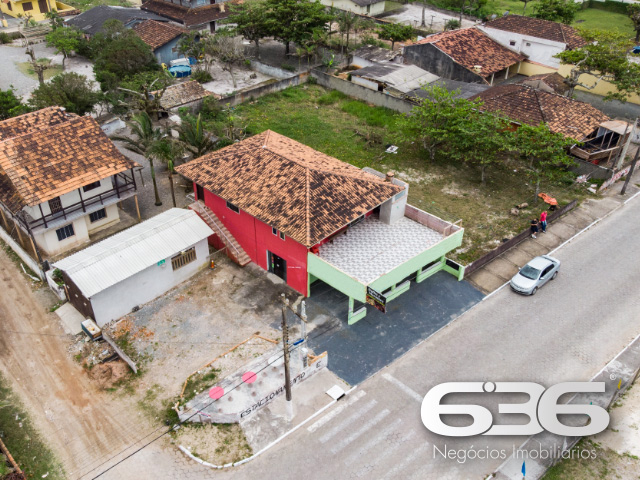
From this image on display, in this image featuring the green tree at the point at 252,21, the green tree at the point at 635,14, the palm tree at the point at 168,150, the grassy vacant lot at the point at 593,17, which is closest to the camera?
the palm tree at the point at 168,150

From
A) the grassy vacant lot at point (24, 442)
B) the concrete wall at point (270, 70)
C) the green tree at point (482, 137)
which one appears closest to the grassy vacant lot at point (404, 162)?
the green tree at point (482, 137)

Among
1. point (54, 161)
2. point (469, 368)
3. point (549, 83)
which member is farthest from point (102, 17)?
point (469, 368)

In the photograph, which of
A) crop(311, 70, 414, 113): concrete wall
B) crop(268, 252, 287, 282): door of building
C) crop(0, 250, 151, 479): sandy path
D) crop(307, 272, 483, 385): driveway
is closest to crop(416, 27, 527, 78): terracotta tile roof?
crop(311, 70, 414, 113): concrete wall

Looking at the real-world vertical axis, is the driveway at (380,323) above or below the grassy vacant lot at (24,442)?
above

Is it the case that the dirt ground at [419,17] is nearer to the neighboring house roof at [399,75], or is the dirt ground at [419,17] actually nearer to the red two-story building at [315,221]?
the neighboring house roof at [399,75]

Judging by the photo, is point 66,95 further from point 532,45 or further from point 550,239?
point 532,45

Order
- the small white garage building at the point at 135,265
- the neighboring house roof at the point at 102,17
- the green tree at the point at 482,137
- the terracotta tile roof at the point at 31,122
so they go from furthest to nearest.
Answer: the neighboring house roof at the point at 102,17
the green tree at the point at 482,137
the terracotta tile roof at the point at 31,122
the small white garage building at the point at 135,265
